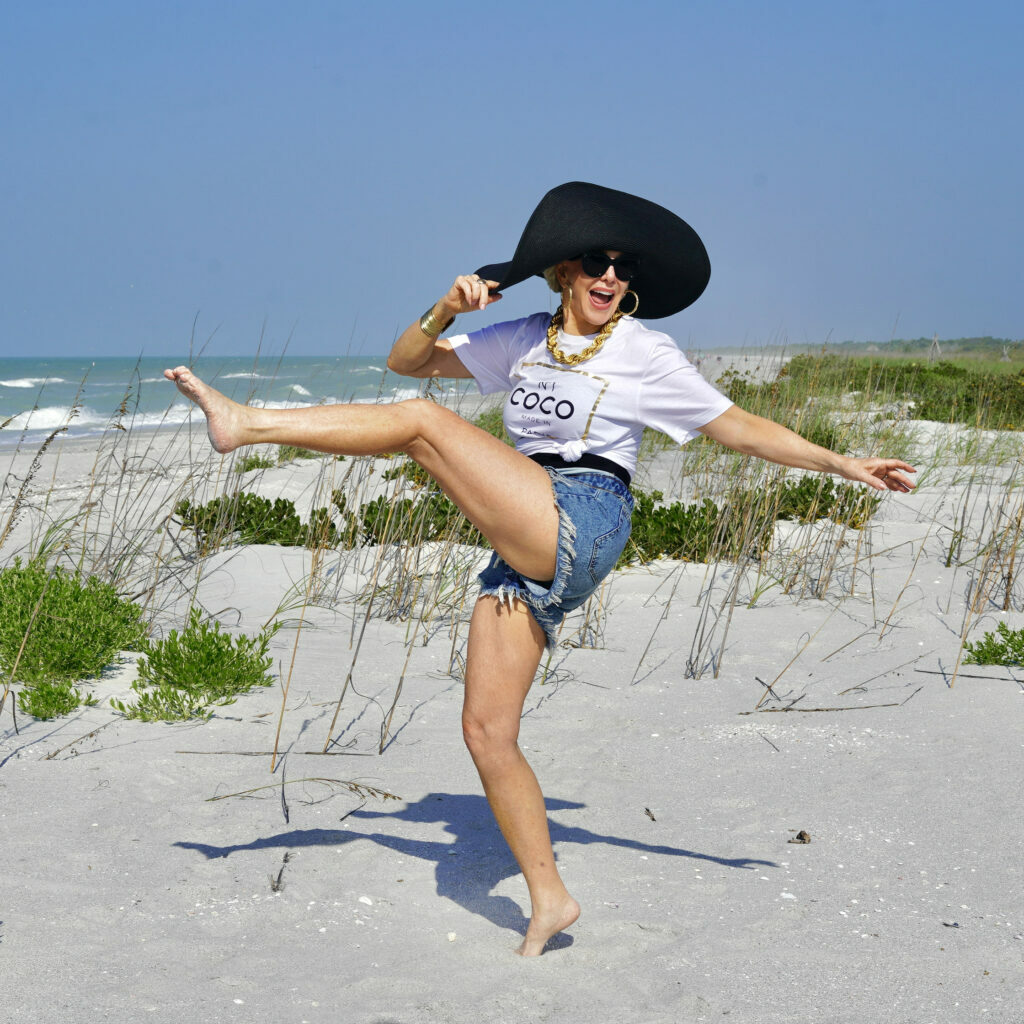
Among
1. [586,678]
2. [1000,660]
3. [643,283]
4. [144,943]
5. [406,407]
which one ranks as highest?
[643,283]

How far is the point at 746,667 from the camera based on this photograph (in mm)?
5473

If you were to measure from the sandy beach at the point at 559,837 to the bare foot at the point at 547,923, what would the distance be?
46 millimetres

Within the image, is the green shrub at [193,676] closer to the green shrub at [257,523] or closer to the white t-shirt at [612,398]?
the green shrub at [257,523]

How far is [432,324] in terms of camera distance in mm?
2881

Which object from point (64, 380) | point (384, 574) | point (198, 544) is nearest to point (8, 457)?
point (198, 544)

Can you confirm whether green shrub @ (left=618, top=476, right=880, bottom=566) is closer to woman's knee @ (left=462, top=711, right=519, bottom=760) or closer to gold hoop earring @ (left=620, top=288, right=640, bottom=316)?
gold hoop earring @ (left=620, top=288, right=640, bottom=316)

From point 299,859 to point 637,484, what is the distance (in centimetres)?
656

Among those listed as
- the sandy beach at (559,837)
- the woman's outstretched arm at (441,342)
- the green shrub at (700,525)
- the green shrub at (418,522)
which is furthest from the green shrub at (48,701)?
the green shrub at (700,525)

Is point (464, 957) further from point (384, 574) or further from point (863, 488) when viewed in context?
point (863, 488)

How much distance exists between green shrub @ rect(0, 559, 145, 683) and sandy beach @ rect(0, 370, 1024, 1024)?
0.54 ft

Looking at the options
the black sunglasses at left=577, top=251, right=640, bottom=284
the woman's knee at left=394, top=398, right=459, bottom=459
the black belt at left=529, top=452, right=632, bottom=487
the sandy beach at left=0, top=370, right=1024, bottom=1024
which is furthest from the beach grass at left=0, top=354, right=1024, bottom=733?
the black sunglasses at left=577, top=251, right=640, bottom=284

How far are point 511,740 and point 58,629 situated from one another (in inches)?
106

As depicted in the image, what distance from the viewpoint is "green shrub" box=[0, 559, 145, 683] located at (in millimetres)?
4473

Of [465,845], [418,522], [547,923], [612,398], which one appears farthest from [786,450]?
[418,522]
